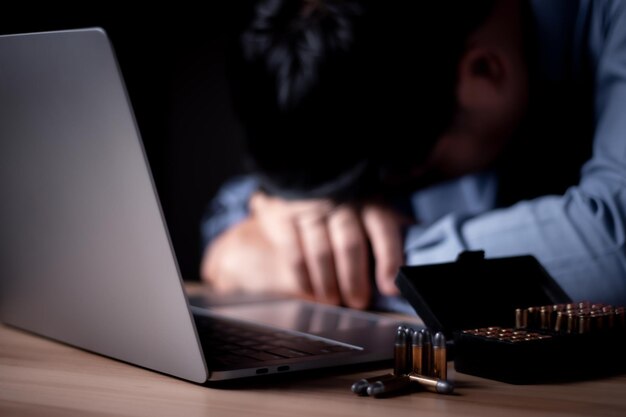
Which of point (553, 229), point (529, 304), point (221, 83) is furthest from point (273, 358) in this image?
point (221, 83)

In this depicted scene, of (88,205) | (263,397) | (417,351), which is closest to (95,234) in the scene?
(88,205)

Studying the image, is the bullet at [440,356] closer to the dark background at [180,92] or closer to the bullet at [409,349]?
the bullet at [409,349]

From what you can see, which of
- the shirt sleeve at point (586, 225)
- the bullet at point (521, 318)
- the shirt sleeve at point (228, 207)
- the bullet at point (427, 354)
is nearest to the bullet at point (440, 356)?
the bullet at point (427, 354)

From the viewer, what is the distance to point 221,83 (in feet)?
6.63

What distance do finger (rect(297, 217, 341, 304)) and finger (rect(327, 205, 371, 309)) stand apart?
0.05 feet

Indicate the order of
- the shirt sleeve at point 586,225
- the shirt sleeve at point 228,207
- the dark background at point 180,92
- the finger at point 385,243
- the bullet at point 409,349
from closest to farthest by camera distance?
the bullet at point 409,349
the shirt sleeve at point 586,225
the finger at point 385,243
the shirt sleeve at point 228,207
the dark background at point 180,92

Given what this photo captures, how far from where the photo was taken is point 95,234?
0.75 metres

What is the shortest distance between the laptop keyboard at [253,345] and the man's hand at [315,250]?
0.40 metres

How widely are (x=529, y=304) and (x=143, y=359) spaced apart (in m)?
0.44

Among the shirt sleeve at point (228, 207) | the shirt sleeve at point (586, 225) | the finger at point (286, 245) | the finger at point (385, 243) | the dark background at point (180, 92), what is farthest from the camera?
the dark background at point (180, 92)

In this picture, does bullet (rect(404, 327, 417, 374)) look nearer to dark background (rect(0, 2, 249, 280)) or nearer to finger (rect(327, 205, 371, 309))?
finger (rect(327, 205, 371, 309))

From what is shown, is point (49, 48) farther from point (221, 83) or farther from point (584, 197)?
point (221, 83)

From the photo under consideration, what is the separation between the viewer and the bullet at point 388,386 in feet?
2.32

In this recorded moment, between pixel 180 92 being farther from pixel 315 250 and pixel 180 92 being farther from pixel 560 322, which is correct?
pixel 560 322
